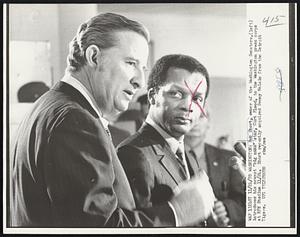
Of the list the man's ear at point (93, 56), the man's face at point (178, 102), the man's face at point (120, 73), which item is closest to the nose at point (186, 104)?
the man's face at point (178, 102)

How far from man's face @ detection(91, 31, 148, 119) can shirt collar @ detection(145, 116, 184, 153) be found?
2.7 inches

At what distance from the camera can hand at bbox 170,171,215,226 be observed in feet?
3.49

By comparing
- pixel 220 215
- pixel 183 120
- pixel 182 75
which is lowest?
pixel 220 215

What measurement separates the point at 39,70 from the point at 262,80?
1.74ft

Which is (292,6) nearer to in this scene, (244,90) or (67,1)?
(244,90)

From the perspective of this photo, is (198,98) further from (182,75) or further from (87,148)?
(87,148)

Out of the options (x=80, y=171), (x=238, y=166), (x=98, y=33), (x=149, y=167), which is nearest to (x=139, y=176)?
(x=149, y=167)

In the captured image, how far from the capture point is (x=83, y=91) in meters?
1.06

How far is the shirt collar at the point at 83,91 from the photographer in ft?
3.46

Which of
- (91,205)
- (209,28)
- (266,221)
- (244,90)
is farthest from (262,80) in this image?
(91,205)

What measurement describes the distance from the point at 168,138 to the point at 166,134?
11mm

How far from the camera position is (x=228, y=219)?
1085 mm

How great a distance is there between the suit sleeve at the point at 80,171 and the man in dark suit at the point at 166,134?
0.17 ft

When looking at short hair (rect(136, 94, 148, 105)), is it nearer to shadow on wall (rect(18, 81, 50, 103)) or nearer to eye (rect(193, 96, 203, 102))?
eye (rect(193, 96, 203, 102))
